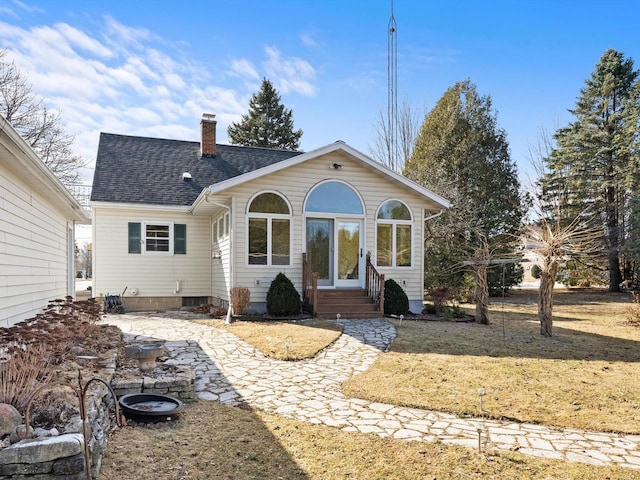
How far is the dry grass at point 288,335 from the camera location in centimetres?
734

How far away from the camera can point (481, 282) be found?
1072cm

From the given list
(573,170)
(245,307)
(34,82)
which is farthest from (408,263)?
(34,82)

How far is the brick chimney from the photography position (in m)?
16.2

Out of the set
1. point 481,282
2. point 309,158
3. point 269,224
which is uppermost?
point 309,158

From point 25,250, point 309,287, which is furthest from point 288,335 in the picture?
point 25,250

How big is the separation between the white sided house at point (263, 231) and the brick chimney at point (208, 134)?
4.87ft

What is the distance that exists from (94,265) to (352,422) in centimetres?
1165

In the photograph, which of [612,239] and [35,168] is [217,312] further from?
[612,239]

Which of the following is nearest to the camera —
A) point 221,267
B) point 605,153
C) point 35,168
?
point 35,168

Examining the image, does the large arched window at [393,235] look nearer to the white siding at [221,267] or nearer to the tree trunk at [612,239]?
the white siding at [221,267]

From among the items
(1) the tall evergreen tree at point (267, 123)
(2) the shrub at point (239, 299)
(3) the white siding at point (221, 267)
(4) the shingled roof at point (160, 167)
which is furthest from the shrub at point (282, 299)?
(1) the tall evergreen tree at point (267, 123)

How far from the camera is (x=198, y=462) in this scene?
11.5ft

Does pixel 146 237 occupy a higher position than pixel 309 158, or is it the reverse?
pixel 309 158

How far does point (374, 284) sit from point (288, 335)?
13.0 ft
